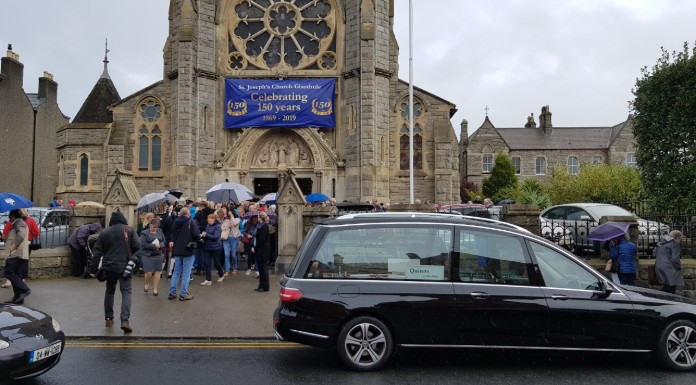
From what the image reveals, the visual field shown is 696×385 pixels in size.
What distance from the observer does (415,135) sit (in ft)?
78.9

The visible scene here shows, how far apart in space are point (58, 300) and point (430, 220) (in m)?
7.48

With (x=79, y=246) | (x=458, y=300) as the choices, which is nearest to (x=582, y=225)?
(x=458, y=300)

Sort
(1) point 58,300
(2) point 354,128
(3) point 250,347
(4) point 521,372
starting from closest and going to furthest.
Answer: (4) point 521,372
(3) point 250,347
(1) point 58,300
(2) point 354,128

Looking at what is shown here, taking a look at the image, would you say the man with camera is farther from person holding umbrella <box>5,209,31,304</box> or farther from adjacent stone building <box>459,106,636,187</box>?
adjacent stone building <box>459,106,636,187</box>

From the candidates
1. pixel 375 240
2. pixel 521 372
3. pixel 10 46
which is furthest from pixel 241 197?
pixel 10 46

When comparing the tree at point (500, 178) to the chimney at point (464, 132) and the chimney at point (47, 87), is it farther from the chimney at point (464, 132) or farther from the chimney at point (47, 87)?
the chimney at point (47, 87)

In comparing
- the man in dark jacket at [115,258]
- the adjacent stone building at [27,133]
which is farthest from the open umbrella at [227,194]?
the adjacent stone building at [27,133]

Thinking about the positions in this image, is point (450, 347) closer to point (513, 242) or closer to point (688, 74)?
point (513, 242)

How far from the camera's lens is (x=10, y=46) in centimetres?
3122

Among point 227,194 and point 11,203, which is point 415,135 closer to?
point 227,194

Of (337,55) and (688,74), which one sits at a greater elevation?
(337,55)

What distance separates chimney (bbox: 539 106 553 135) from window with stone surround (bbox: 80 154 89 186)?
4876cm

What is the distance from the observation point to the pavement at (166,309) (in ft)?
24.5

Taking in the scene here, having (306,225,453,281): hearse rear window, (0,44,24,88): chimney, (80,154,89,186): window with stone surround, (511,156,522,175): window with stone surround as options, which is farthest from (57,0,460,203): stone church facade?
(511,156,522,175): window with stone surround
